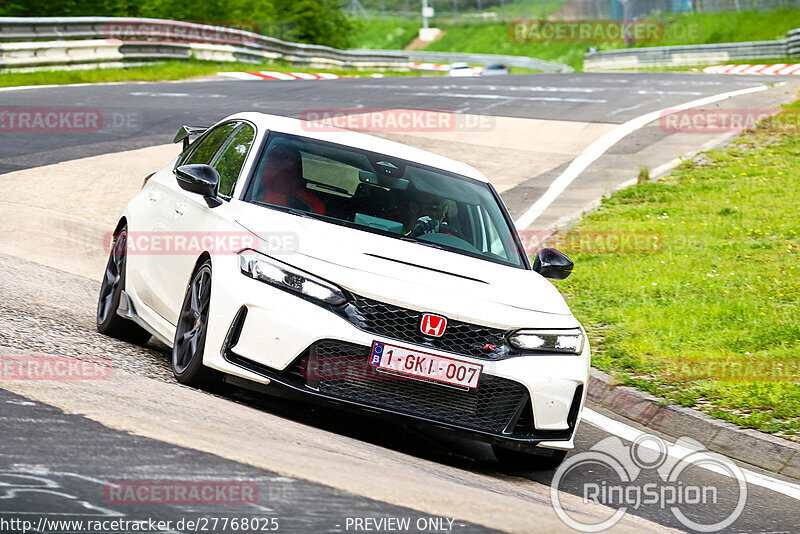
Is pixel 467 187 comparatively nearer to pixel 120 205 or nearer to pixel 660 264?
pixel 660 264

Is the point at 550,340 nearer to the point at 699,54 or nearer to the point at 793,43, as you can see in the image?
the point at 793,43

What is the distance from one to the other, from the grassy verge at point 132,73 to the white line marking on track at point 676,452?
18875 mm

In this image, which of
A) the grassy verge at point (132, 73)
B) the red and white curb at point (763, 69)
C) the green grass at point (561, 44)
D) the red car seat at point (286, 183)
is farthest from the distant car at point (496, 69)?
the red car seat at point (286, 183)

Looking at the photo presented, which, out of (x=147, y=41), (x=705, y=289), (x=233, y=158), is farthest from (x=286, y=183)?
(x=147, y=41)

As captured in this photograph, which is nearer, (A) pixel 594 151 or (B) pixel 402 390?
(B) pixel 402 390

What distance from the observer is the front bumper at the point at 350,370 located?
5520 mm

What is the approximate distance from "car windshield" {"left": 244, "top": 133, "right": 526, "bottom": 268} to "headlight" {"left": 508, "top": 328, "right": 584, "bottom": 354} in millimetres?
917

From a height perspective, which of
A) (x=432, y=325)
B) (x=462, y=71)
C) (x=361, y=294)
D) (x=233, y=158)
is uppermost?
(x=233, y=158)

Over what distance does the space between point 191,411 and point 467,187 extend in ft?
9.49

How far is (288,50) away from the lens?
128 feet

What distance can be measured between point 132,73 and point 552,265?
22989mm

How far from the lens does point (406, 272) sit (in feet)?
19.1

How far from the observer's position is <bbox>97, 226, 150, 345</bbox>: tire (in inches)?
297

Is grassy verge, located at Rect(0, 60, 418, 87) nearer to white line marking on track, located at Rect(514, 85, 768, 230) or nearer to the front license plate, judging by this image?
white line marking on track, located at Rect(514, 85, 768, 230)
